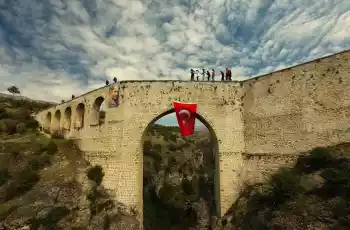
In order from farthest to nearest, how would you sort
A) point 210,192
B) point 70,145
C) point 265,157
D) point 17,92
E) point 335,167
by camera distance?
point 17,92 < point 210,192 < point 70,145 < point 265,157 < point 335,167

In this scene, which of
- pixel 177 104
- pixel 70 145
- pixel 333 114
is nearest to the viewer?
pixel 333 114

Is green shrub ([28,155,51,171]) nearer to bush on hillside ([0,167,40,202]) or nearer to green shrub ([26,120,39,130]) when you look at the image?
bush on hillside ([0,167,40,202])

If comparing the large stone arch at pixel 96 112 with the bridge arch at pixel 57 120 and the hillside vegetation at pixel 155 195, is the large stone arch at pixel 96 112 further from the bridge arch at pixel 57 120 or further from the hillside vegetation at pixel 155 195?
the bridge arch at pixel 57 120

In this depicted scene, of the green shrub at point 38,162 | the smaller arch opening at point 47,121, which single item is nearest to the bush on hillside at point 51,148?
the green shrub at point 38,162

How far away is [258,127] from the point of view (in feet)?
46.0

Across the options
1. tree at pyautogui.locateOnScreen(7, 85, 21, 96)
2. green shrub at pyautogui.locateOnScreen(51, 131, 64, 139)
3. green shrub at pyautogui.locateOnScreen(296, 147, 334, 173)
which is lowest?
Answer: green shrub at pyautogui.locateOnScreen(296, 147, 334, 173)

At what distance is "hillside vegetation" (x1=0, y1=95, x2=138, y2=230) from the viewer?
461 inches

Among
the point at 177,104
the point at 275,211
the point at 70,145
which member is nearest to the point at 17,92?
the point at 70,145

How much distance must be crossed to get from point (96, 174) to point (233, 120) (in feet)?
30.4

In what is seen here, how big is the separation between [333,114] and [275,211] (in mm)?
5441

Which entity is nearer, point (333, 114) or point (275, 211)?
A: point (275, 211)

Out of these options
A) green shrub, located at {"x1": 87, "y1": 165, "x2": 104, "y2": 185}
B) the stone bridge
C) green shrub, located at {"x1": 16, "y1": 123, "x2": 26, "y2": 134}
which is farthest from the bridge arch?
green shrub, located at {"x1": 87, "y1": 165, "x2": 104, "y2": 185}

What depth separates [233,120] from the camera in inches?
583

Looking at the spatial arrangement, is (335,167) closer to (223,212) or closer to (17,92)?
(223,212)
